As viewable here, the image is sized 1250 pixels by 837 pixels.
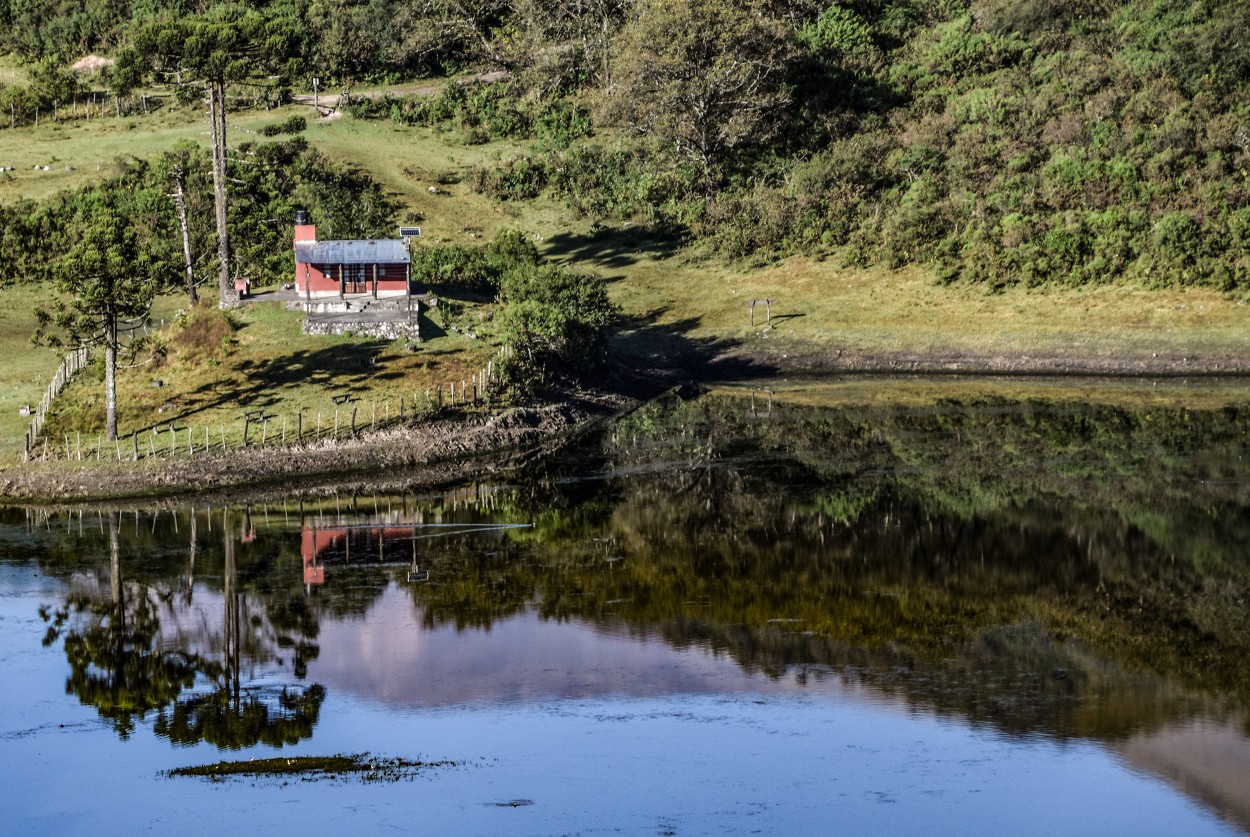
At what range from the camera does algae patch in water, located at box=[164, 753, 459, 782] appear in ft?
94.3

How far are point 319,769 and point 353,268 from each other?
4874cm

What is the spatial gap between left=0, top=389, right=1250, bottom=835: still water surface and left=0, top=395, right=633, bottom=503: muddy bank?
6.24 ft

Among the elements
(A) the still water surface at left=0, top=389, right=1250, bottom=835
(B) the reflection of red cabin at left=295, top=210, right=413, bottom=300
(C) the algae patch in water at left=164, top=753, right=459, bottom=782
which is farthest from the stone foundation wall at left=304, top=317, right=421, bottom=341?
(C) the algae patch in water at left=164, top=753, right=459, bottom=782

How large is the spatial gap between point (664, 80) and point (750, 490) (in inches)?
2275

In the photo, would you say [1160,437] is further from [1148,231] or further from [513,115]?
[513,115]

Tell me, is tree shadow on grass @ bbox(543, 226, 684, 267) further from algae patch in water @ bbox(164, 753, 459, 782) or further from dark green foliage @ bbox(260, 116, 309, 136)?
→ algae patch in water @ bbox(164, 753, 459, 782)

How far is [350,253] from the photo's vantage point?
244 ft

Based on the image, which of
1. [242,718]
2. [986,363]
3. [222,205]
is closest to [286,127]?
[222,205]

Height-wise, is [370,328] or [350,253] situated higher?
[350,253]

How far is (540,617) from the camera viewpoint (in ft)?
131

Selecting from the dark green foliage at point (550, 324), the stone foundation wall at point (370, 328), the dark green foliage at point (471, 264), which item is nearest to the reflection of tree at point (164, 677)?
the dark green foliage at point (550, 324)

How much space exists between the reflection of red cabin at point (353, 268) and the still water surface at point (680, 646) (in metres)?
21.7

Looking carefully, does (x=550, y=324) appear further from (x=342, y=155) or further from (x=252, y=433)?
(x=342, y=155)

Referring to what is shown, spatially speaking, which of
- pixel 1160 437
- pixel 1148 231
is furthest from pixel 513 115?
pixel 1160 437
